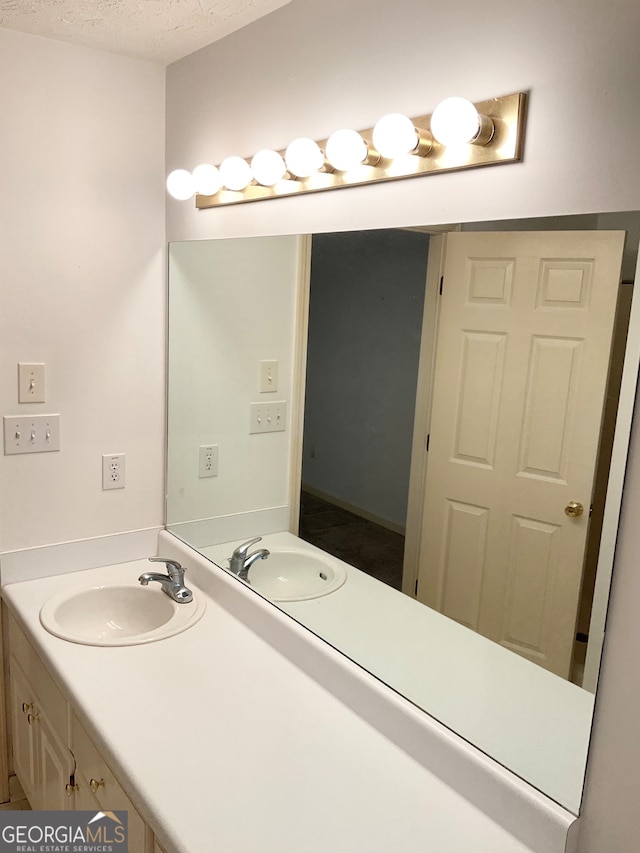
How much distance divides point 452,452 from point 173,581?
37.7 inches

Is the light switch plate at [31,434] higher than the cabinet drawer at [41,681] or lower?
higher

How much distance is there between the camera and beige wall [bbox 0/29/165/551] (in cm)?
178

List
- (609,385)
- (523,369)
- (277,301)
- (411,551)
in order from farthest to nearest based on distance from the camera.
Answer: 1. (277,301)
2. (411,551)
3. (523,369)
4. (609,385)

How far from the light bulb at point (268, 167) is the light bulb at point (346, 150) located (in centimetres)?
22

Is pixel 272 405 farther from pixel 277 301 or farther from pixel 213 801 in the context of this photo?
pixel 213 801

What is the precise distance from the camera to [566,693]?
1079 mm

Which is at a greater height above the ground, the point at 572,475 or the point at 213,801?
the point at 572,475

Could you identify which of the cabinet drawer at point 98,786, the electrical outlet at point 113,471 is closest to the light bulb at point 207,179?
the electrical outlet at point 113,471

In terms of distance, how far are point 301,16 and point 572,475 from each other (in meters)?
1.11

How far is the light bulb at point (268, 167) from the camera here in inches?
59.4

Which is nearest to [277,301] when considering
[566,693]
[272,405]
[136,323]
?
[272,405]

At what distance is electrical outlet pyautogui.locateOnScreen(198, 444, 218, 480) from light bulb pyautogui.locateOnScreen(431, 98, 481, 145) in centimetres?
116

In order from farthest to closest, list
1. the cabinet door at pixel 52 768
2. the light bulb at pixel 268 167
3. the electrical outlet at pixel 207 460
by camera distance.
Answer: the electrical outlet at pixel 207 460, the cabinet door at pixel 52 768, the light bulb at pixel 268 167

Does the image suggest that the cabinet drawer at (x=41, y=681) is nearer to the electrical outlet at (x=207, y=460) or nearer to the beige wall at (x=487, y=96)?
the electrical outlet at (x=207, y=460)
